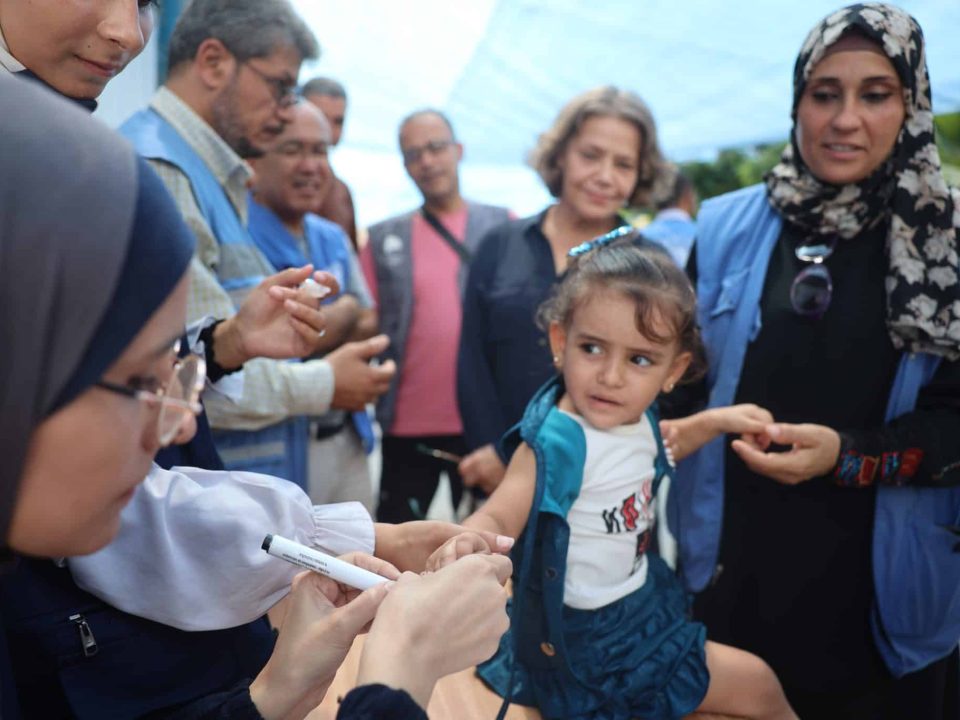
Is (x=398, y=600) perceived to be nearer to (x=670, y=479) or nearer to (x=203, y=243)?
(x=670, y=479)

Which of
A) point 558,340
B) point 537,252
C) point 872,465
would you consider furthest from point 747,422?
point 537,252

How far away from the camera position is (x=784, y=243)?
6.84 feet

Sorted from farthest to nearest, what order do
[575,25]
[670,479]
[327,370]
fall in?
[575,25], [327,370], [670,479]

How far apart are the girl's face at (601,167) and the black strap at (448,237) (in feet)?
3.89

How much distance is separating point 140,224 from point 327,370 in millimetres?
1519

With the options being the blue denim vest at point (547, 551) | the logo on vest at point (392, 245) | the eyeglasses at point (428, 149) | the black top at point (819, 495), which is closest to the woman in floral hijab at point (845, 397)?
the black top at point (819, 495)

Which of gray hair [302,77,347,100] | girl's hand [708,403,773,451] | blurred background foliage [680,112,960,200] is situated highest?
blurred background foliage [680,112,960,200]

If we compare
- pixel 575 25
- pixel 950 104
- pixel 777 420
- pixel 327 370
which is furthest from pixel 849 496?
pixel 575 25

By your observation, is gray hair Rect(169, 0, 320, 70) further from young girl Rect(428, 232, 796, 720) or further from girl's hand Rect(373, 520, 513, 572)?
girl's hand Rect(373, 520, 513, 572)

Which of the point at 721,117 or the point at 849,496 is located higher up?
the point at 721,117

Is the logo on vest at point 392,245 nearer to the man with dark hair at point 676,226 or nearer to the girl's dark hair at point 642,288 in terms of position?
the man with dark hair at point 676,226

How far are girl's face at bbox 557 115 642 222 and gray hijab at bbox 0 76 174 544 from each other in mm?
1982

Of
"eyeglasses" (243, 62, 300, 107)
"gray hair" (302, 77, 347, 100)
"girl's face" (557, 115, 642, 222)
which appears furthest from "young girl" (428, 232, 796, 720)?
"gray hair" (302, 77, 347, 100)

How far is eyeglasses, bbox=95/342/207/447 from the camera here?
80 cm
